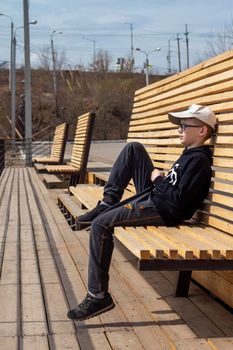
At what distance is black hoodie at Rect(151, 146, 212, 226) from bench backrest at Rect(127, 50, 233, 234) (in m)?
0.13

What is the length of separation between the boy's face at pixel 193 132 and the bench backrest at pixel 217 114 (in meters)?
0.12

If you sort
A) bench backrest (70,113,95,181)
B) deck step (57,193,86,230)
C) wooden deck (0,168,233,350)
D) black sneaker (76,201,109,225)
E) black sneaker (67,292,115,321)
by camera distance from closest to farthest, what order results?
wooden deck (0,168,233,350) → black sneaker (67,292,115,321) → black sneaker (76,201,109,225) → deck step (57,193,86,230) → bench backrest (70,113,95,181)

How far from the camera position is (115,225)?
3.87 meters

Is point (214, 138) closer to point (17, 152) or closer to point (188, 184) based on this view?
point (188, 184)

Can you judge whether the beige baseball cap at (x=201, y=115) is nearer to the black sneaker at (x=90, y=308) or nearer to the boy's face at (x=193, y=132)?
the boy's face at (x=193, y=132)

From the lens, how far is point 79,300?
13.7ft

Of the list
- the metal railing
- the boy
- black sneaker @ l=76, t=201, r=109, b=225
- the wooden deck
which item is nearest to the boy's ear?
the boy

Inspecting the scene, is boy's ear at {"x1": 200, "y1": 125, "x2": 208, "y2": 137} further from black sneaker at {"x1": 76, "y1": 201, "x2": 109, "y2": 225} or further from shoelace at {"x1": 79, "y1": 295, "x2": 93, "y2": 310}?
shoelace at {"x1": 79, "y1": 295, "x2": 93, "y2": 310}

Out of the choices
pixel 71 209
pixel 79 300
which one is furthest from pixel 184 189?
pixel 71 209

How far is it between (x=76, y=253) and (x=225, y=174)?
2078mm

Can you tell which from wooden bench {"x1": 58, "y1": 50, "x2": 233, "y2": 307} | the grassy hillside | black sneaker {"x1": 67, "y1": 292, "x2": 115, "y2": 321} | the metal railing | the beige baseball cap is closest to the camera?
wooden bench {"x1": 58, "y1": 50, "x2": 233, "y2": 307}

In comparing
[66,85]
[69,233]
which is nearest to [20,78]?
[66,85]

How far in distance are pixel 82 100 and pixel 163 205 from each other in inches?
3096

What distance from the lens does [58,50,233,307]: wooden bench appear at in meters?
3.32
